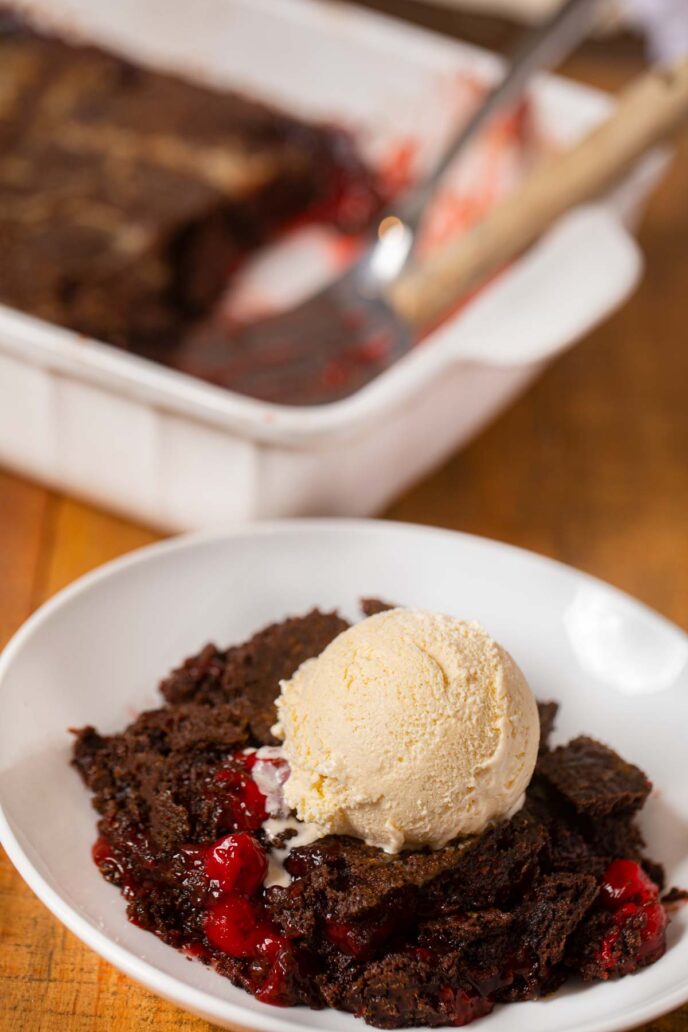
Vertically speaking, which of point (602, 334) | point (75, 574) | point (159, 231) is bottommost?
point (75, 574)

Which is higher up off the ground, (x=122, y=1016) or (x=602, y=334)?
(x=602, y=334)

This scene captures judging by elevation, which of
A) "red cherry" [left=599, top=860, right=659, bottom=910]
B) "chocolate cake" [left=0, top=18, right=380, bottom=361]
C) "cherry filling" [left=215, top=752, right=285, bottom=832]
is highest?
"red cherry" [left=599, top=860, right=659, bottom=910]

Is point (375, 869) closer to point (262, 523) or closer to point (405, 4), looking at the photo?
point (262, 523)

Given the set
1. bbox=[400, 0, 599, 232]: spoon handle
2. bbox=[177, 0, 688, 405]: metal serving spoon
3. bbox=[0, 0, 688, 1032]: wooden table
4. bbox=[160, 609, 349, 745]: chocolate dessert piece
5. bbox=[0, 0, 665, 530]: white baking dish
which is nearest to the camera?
bbox=[160, 609, 349, 745]: chocolate dessert piece

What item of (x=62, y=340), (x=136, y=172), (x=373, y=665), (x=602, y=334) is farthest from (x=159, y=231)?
(x=373, y=665)

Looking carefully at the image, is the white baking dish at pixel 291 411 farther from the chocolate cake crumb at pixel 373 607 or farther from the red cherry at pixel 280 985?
the red cherry at pixel 280 985

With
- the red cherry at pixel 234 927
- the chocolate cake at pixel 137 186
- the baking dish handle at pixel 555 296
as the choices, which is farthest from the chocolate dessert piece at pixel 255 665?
the chocolate cake at pixel 137 186

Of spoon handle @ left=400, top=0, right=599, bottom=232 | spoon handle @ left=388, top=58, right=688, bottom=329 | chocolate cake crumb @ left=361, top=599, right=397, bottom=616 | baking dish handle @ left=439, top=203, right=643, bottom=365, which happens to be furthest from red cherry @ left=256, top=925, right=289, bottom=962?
spoon handle @ left=400, top=0, right=599, bottom=232

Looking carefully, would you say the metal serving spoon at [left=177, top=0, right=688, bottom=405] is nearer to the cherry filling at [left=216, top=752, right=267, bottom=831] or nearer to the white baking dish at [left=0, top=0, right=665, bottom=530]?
the white baking dish at [left=0, top=0, right=665, bottom=530]

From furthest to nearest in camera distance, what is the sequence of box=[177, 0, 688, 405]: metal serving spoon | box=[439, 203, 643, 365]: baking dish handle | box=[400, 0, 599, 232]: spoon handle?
box=[400, 0, 599, 232]: spoon handle → box=[177, 0, 688, 405]: metal serving spoon → box=[439, 203, 643, 365]: baking dish handle
